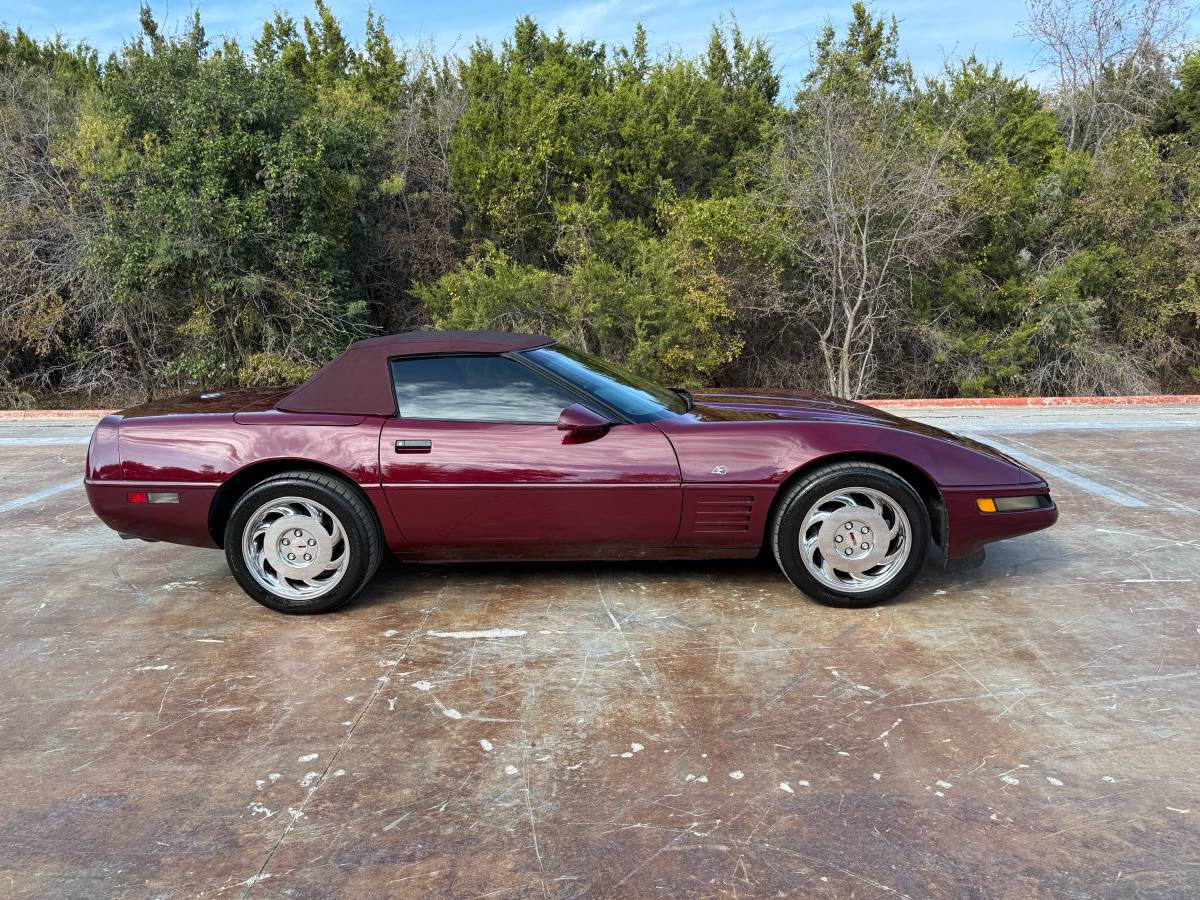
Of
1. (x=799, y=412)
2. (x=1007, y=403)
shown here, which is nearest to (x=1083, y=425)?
(x=1007, y=403)

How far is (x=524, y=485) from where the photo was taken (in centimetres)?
423

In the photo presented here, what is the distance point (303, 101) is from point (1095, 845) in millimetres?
14056

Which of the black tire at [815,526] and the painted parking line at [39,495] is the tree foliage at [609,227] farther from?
the black tire at [815,526]

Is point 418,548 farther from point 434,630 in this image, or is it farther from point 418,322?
point 418,322

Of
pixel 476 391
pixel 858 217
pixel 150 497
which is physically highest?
pixel 858 217

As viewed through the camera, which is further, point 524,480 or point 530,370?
point 530,370

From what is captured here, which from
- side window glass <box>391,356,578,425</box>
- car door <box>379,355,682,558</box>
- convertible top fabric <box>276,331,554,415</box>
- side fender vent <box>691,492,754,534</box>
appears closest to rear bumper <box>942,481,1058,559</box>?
side fender vent <box>691,492,754,534</box>

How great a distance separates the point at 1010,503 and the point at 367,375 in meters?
3.05

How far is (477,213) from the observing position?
15.1 metres

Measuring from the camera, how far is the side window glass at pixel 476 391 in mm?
4359

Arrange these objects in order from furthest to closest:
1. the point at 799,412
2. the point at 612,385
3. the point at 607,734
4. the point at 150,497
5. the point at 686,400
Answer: the point at 686,400 → the point at 612,385 → the point at 799,412 → the point at 150,497 → the point at 607,734

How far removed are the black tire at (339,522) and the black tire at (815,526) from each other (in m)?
1.87

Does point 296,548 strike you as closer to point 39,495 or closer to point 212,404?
point 212,404

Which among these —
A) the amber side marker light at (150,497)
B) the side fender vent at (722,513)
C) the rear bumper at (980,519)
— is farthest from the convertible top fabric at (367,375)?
the rear bumper at (980,519)
